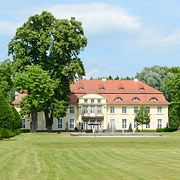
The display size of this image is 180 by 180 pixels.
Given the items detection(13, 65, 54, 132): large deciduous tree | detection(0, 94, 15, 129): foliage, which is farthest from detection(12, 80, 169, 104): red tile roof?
detection(0, 94, 15, 129): foliage

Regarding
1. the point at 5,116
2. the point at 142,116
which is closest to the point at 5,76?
the point at 142,116

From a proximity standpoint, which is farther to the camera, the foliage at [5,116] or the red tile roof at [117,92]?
the red tile roof at [117,92]

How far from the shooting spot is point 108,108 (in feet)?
241

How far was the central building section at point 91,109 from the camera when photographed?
7138cm

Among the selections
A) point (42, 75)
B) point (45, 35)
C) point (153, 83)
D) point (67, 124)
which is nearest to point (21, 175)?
point (42, 75)

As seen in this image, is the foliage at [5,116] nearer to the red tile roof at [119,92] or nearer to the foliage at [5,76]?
the foliage at [5,76]

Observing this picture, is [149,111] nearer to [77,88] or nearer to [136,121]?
[136,121]

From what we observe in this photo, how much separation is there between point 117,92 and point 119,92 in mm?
388

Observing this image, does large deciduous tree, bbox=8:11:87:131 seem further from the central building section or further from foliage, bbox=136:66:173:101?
foliage, bbox=136:66:173:101

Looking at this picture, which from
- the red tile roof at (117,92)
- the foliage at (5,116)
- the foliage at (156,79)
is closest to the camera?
the foliage at (5,116)

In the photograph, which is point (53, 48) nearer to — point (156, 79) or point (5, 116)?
point (5, 116)

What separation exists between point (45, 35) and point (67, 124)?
21.9 metres

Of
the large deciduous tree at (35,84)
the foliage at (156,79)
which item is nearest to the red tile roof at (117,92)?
the foliage at (156,79)

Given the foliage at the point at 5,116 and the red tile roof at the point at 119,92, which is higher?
the red tile roof at the point at 119,92
